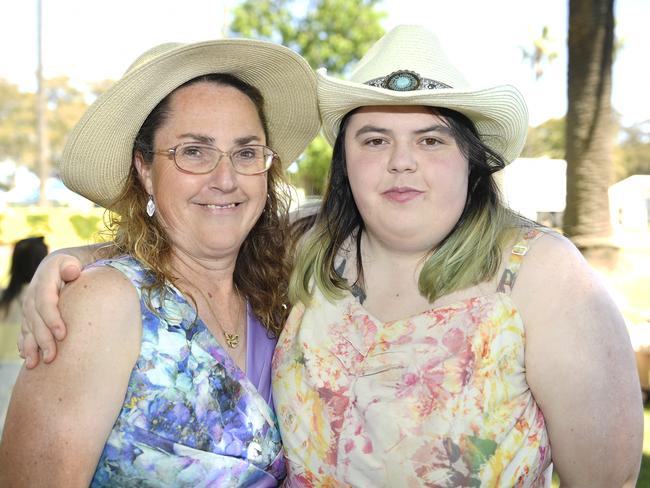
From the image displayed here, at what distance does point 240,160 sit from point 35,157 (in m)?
58.3

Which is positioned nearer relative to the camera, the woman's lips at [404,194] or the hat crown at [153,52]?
the woman's lips at [404,194]

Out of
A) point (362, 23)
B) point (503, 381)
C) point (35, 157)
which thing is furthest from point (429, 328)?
point (35, 157)

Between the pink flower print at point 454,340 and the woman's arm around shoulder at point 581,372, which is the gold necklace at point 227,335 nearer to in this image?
the pink flower print at point 454,340

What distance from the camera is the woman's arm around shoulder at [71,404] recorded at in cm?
199

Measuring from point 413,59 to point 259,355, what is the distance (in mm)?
1157

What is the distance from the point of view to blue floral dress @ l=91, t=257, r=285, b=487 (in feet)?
6.88

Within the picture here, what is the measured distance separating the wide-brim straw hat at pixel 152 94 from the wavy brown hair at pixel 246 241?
0.05 metres

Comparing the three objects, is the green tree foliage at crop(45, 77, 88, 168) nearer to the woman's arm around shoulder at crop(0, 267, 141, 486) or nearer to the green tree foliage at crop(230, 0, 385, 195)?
the green tree foliage at crop(230, 0, 385, 195)

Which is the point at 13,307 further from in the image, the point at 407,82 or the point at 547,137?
the point at 547,137

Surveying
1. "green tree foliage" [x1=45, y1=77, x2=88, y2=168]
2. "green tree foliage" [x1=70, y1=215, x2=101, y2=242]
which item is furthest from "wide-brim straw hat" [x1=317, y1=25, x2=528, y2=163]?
"green tree foliage" [x1=45, y1=77, x2=88, y2=168]

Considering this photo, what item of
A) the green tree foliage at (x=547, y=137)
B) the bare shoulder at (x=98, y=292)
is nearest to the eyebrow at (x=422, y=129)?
the bare shoulder at (x=98, y=292)

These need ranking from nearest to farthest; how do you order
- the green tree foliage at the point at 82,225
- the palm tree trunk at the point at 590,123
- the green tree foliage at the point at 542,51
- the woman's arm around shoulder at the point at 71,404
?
1. the woman's arm around shoulder at the point at 71,404
2. the palm tree trunk at the point at 590,123
3. the green tree foliage at the point at 82,225
4. the green tree foliage at the point at 542,51

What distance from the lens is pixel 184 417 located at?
2135 millimetres

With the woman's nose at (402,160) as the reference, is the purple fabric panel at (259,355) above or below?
below
